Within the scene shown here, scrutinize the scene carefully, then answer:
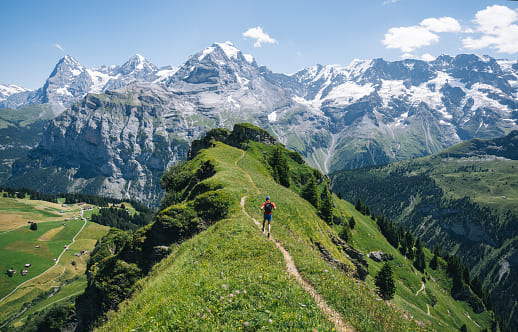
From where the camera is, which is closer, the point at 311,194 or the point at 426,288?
the point at 311,194

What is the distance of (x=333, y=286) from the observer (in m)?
16.0

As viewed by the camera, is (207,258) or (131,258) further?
(131,258)

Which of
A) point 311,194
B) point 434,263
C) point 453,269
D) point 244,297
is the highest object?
point 244,297

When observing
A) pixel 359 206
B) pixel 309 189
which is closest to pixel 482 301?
pixel 359 206

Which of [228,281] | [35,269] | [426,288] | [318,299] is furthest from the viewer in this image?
[35,269]

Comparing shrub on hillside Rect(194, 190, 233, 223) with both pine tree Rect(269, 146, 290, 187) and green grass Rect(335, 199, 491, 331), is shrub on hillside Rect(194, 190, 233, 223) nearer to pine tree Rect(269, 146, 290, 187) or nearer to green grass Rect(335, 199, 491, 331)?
pine tree Rect(269, 146, 290, 187)

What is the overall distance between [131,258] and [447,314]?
144m

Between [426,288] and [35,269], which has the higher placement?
[426,288]

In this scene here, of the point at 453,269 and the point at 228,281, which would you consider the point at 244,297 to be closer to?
the point at 228,281

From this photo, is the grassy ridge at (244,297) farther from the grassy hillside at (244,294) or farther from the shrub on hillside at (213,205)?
the shrub on hillside at (213,205)

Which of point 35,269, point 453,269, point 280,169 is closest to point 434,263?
point 453,269

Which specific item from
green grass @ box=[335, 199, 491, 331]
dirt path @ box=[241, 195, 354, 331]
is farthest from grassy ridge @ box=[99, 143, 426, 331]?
green grass @ box=[335, 199, 491, 331]

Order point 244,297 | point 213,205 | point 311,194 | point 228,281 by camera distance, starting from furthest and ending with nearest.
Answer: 1. point 311,194
2. point 213,205
3. point 228,281
4. point 244,297

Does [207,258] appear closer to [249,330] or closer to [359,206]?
[249,330]
